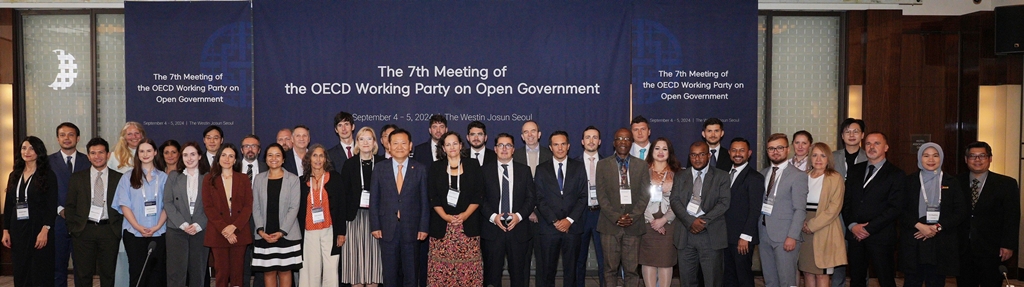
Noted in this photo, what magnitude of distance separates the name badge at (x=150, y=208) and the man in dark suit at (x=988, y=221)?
5898mm

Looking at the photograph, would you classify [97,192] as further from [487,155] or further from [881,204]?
[881,204]

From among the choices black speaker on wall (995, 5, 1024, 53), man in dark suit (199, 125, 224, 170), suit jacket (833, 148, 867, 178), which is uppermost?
black speaker on wall (995, 5, 1024, 53)

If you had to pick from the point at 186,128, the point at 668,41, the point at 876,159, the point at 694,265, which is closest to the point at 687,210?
the point at 694,265

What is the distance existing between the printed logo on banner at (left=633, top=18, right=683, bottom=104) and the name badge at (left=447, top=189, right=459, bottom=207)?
2.19m

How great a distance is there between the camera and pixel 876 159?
525 centimetres

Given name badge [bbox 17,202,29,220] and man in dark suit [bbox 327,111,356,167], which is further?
man in dark suit [bbox 327,111,356,167]

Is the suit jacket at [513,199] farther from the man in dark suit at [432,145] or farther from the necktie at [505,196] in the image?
the man in dark suit at [432,145]

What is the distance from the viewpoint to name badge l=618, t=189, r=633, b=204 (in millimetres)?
5199

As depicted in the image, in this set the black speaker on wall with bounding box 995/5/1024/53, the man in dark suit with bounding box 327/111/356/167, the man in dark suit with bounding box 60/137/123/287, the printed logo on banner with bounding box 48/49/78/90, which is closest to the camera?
the man in dark suit with bounding box 60/137/123/287

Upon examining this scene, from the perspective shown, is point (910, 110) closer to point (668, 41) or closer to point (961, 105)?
point (961, 105)

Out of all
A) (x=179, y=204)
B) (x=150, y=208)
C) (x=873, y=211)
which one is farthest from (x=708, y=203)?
(x=150, y=208)

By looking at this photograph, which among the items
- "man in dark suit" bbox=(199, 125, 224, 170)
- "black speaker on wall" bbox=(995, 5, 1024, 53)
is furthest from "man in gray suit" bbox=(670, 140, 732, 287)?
"man in dark suit" bbox=(199, 125, 224, 170)

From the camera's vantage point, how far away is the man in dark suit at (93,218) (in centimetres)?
518

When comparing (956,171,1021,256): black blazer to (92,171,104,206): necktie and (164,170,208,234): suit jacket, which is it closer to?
(164,170,208,234): suit jacket
